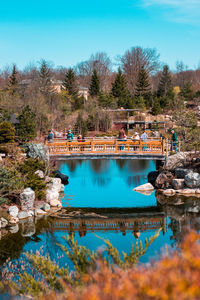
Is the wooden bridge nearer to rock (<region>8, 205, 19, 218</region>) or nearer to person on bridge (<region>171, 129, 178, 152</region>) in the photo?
person on bridge (<region>171, 129, 178, 152</region>)

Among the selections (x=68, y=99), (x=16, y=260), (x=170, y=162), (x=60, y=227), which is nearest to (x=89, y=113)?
(x=68, y=99)

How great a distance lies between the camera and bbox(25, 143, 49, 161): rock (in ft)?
66.3

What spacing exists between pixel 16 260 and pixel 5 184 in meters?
5.18

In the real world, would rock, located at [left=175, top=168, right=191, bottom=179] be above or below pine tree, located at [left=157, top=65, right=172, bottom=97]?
below

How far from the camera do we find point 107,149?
2066 centimetres

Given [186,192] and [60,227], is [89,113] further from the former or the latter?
[60,227]

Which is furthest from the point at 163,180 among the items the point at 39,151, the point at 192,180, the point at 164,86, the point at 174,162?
the point at 164,86

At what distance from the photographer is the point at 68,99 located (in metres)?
45.6

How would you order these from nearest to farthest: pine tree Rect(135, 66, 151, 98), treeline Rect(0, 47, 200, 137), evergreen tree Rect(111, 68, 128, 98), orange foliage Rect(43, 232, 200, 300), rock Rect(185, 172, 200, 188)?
orange foliage Rect(43, 232, 200, 300)
rock Rect(185, 172, 200, 188)
treeline Rect(0, 47, 200, 137)
evergreen tree Rect(111, 68, 128, 98)
pine tree Rect(135, 66, 151, 98)

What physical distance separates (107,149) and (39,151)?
386cm

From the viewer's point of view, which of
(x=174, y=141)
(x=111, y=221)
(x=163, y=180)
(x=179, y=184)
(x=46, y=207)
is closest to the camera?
(x=111, y=221)

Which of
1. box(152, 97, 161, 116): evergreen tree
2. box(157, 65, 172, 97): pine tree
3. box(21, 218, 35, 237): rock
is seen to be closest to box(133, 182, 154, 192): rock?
box(21, 218, 35, 237): rock

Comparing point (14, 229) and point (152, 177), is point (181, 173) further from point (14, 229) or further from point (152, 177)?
point (14, 229)

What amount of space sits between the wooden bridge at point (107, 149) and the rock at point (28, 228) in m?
5.81
